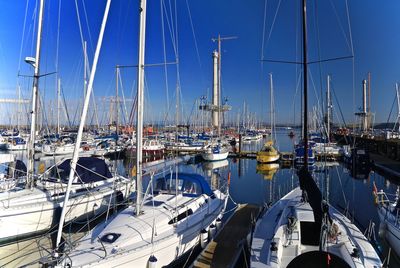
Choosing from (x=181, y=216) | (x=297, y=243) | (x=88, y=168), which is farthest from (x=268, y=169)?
(x=297, y=243)

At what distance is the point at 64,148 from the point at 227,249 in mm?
42346

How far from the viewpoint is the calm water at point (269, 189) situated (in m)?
12.0

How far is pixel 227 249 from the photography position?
1110 centimetres

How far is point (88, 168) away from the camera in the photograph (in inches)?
699

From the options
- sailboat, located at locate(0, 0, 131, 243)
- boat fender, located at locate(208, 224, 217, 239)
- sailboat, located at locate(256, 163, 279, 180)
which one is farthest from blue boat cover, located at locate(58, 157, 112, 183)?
sailboat, located at locate(256, 163, 279, 180)

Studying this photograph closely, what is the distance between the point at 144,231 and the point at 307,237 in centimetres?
477

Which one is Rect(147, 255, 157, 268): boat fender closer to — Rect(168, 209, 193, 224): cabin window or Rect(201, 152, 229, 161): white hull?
Rect(168, 209, 193, 224): cabin window

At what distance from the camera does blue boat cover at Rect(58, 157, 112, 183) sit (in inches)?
681

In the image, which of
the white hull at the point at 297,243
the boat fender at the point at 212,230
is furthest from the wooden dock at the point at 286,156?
the white hull at the point at 297,243

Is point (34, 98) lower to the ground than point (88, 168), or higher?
higher

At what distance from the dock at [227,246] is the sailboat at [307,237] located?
1264mm

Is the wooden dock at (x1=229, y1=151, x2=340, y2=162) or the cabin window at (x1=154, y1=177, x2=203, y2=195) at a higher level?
the cabin window at (x1=154, y1=177, x2=203, y2=195)

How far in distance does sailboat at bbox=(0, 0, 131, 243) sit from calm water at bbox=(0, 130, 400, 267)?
25.9 inches

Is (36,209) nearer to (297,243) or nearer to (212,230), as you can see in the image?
(212,230)
